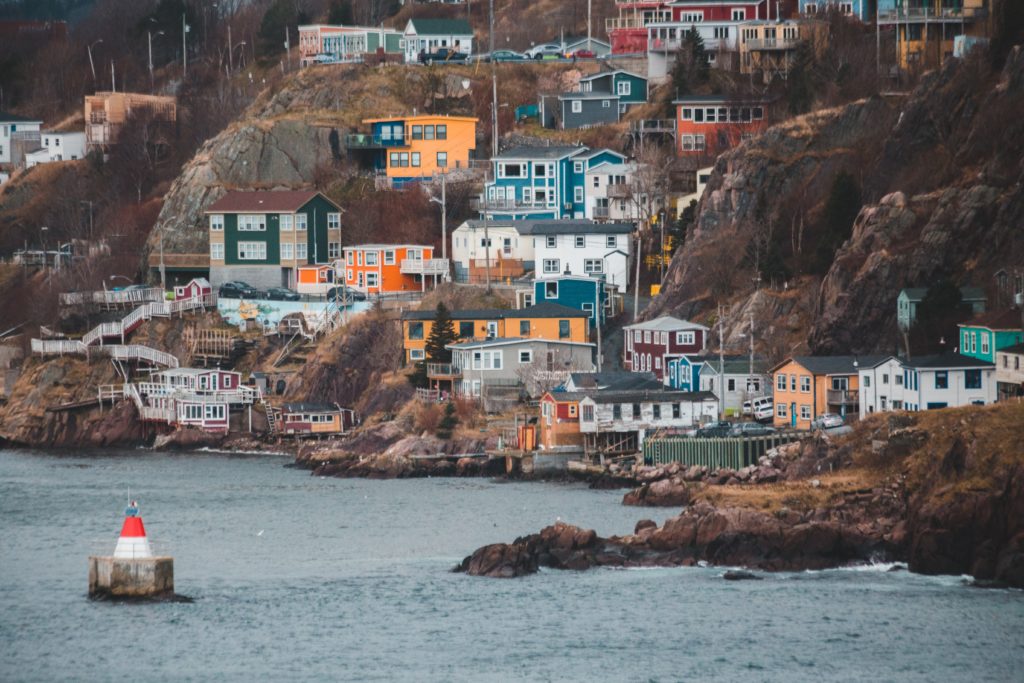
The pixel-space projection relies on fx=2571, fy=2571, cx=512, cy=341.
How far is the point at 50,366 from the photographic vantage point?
349 feet

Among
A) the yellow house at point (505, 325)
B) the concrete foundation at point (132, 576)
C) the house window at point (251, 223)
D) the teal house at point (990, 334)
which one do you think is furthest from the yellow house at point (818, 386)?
the house window at point (251, 223)

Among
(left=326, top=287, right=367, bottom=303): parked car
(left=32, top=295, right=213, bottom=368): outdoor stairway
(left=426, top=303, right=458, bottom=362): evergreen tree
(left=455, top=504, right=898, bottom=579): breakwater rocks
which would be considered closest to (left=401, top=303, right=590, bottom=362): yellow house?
(left=426, top=303, right=458, bottom=362): evergreen tree

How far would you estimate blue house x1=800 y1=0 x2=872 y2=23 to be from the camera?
376ft

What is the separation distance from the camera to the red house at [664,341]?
9088cm

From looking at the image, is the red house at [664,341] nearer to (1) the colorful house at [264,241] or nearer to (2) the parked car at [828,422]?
(2) the parked car at [828,422]

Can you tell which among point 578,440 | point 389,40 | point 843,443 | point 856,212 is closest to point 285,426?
point 578,440

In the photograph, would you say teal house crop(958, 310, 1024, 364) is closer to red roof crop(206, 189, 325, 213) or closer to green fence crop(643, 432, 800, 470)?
green fence crop(643, 432, 800, 470)

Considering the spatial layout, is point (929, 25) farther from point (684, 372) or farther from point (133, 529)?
point (133, 529)

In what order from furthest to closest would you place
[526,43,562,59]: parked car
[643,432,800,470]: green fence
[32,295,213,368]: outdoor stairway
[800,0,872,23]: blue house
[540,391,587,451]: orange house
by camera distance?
[526,43,562,59]: parked car → [800,0,872,23]: blue house → [32,295,213,368]: outdoor stairway → [540,391,587,451]: orange house → [643,432,800,470]: green fence

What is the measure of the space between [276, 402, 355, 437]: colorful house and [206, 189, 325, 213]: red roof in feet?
52.2

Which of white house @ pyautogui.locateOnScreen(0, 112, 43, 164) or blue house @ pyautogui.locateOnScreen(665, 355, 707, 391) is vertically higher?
white house @ pyautogui.locateOnScreen(0, 112, 43, 164)

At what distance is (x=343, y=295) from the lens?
103 metres

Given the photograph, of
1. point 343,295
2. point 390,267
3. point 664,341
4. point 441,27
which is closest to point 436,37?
point 441,27

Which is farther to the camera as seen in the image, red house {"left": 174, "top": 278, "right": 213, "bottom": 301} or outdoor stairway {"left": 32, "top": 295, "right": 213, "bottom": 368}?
red house {"left": 174, "top": 278, "right": 213, "bottom": 301}
